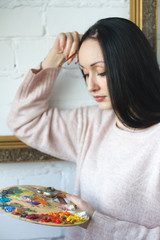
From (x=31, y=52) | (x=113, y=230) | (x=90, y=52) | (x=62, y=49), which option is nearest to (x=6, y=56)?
(x=31, y=52)

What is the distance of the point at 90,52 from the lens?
79 centimetres

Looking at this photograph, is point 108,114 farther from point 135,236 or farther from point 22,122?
point 135,236

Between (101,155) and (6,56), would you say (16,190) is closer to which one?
(101,155)

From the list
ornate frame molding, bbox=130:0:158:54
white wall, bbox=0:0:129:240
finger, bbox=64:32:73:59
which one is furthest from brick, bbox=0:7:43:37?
ornate frame molding, bbox=130:0:158:54

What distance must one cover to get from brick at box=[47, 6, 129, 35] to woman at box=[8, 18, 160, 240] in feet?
0.22

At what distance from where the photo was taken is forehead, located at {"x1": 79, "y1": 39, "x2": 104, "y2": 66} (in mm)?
774

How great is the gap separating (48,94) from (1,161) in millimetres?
264

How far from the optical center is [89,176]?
2.91ft

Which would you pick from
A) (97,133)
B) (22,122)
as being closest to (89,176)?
(97,133)

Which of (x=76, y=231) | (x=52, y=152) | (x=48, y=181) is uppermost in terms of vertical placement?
(x=52, y=152)

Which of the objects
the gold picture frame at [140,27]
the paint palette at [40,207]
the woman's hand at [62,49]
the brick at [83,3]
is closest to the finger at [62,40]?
the woman's hand at [62,49]

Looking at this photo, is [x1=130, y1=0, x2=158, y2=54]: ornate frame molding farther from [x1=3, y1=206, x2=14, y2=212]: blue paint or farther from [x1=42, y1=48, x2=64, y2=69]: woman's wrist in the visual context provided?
[x1=3, y1=206, x2=14, y2=212]: blue paint

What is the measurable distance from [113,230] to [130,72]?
419mm

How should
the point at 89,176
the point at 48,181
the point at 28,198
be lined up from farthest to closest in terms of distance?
the point at 48,181 < the point at 89,176 < the point at 28,198
